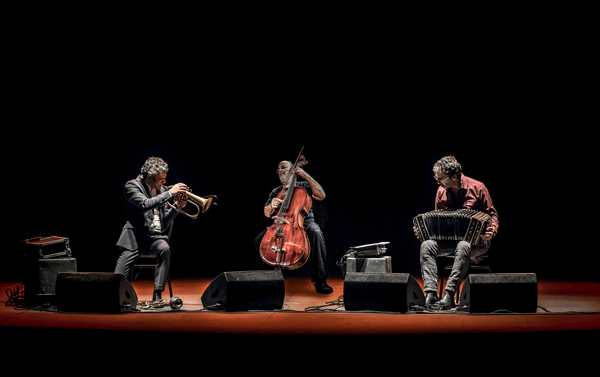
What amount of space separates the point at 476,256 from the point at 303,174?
1.65 meters

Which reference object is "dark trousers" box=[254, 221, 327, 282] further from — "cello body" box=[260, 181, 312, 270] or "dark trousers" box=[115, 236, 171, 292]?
"dark trousers" box=[115, 236, 171, 292]

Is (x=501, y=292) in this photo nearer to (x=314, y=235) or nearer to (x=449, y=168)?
(x=449, y=168)

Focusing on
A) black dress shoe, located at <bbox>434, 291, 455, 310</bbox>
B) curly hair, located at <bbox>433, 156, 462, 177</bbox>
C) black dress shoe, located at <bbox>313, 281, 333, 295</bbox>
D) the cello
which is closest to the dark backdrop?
black dress shoe, located at <bbox>313, 281, 333, 295</bbox>

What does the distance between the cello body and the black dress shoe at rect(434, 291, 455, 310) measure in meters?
1.15

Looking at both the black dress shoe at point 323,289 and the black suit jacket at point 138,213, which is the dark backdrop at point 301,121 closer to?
the black dress shoe at point 323,289

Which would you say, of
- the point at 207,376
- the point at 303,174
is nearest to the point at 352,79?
the point at 303,174

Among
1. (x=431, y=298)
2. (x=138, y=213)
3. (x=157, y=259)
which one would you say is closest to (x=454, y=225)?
(x=431, y=298)

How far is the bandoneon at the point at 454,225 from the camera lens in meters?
3.94

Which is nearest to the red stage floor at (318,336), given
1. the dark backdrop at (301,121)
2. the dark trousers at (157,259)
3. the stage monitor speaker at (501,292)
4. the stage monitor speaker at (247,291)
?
the stage monitor speaker at (501,292)

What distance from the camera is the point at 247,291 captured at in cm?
385

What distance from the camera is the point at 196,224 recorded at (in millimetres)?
6094

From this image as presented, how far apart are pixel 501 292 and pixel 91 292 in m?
2.80

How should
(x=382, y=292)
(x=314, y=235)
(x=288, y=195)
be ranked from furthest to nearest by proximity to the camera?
(x=314, y=235) → (x=288, y=195) → (x=382, y=292)

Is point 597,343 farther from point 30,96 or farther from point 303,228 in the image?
point 30,96
